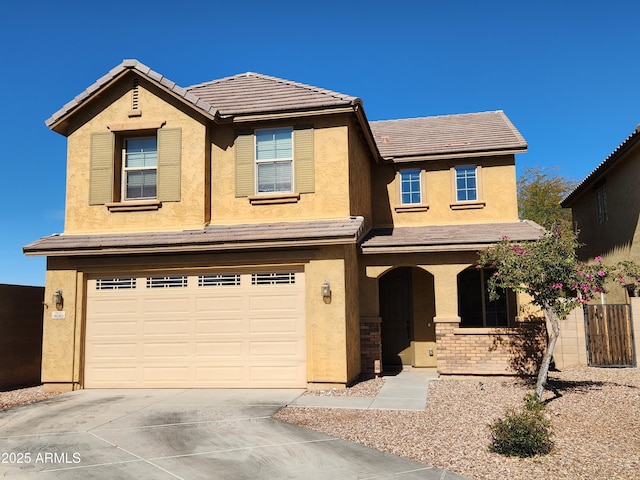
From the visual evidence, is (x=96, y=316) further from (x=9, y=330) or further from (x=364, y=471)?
(x=364, y=471)

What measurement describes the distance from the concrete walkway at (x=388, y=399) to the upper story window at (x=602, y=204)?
10.4m

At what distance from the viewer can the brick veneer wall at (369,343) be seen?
1289 cm

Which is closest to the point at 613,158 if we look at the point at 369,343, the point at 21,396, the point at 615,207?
the point at 615,207

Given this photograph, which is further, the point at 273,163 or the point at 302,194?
the point at 273,163

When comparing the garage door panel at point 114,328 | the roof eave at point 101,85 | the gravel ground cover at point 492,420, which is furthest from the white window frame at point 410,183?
the garage door panel at point 114,328

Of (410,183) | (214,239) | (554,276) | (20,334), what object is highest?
(410,183)

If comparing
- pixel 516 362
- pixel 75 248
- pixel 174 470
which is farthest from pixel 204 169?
pixel 516 362

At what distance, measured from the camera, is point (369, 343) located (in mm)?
12961

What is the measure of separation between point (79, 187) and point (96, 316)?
3.07 m

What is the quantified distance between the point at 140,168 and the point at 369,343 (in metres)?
6.90

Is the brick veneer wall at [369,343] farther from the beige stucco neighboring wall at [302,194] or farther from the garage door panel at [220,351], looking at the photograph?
the garage door panel at [220,351]

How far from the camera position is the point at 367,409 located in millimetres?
9359

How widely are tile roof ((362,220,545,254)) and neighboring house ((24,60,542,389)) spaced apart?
5 cm

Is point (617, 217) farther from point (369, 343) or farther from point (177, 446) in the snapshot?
point (177, 446)
